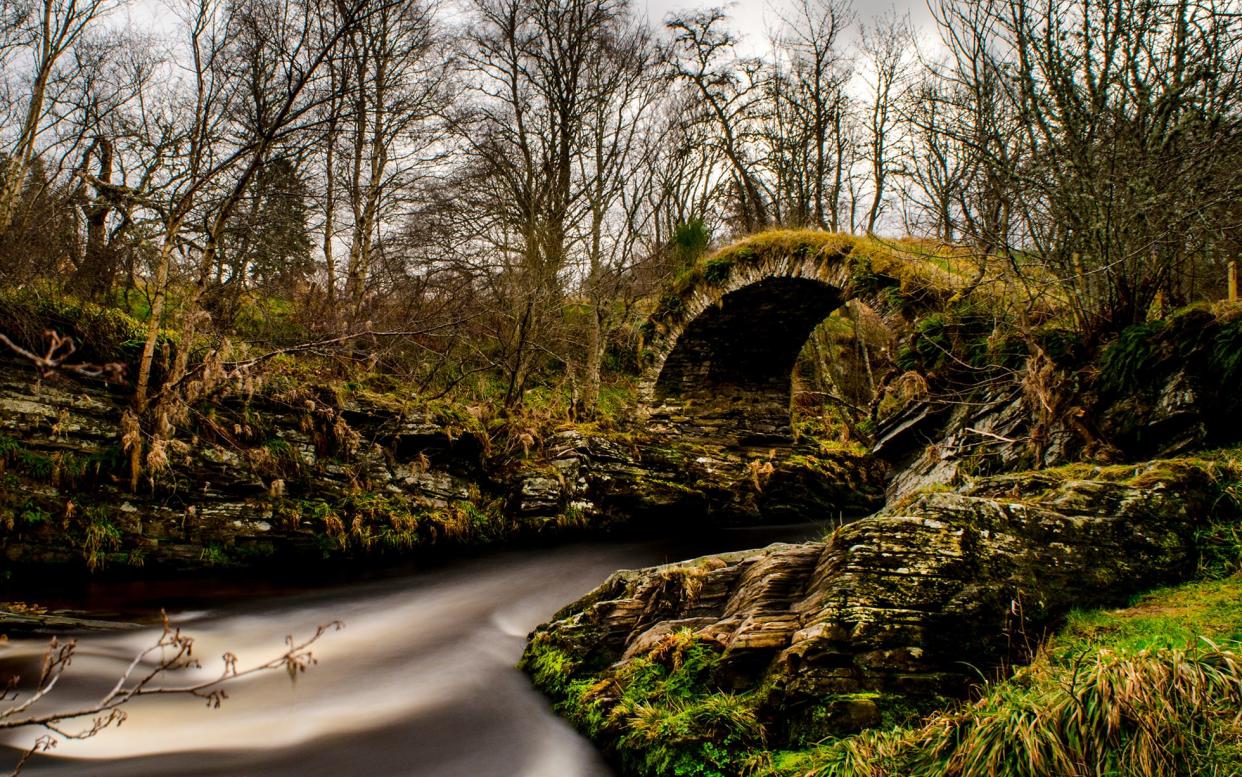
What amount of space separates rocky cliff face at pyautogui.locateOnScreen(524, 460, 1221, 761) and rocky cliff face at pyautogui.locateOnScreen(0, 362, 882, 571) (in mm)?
5319

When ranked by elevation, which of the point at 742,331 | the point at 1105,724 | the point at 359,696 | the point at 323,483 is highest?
the point at 742,331

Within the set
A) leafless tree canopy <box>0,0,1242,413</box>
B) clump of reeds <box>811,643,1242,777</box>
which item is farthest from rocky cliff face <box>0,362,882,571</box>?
clump of reeds <box>811,643,1242,777</box>

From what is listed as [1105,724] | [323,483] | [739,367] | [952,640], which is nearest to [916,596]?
[952,640]

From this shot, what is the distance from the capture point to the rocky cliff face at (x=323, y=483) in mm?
7215

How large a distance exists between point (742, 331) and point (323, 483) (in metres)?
7.93

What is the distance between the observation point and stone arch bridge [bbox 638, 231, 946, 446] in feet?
36.7

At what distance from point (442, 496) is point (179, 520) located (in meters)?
3.17

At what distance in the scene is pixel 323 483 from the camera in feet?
28.9

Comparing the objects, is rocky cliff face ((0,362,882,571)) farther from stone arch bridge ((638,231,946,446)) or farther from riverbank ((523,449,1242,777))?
riverbank ((523,449,1242,777))

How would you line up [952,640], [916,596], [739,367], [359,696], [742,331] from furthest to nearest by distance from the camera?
1. [739,367]
2. [742,331]
3. [359,696]
4. [916,596]
5. [952,640]

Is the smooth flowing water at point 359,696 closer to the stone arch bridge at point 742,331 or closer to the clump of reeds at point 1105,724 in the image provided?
the clump of reeds at point 1105,724

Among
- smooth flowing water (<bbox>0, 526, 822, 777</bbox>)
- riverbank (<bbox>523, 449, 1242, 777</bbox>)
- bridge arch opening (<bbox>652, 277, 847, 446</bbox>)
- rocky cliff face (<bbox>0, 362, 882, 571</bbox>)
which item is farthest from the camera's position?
bridge arch opening (<bbox>652, 277, 847, 446</bbox>)

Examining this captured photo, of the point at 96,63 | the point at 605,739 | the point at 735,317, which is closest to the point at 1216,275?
the point at 735,317

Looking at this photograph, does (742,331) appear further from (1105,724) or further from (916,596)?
(1105,724)
